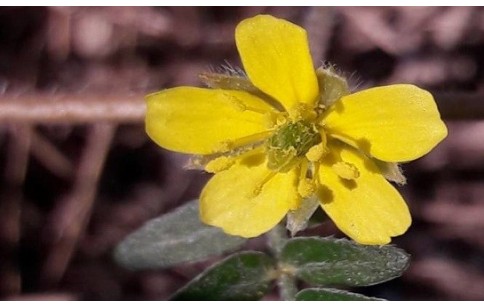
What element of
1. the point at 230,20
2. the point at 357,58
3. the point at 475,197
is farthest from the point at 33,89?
the point at 475,197

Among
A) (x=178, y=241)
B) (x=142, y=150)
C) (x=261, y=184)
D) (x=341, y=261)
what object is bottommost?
(x=142, y=150)

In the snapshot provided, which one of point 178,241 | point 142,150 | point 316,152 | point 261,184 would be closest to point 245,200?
point 261,184

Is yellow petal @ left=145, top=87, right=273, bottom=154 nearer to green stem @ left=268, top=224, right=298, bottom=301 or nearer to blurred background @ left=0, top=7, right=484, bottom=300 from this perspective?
green stem @ left=268, top=224, right=298, bottom=301

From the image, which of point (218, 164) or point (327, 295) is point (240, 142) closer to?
point (218, 164)

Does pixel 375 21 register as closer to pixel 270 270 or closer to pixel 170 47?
pixel 170 47

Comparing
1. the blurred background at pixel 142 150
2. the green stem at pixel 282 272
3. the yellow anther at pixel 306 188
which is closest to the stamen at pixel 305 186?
the yellow anther at pixel 306 188

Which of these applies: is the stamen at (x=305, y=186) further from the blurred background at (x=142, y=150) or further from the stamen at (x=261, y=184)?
the blurred background at (x=142, y=150)
